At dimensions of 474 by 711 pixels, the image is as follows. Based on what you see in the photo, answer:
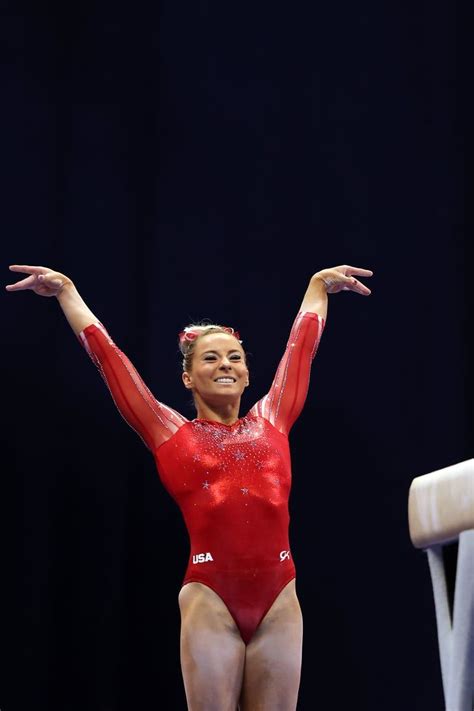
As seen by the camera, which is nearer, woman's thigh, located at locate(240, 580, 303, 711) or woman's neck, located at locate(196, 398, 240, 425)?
woman's thigh, located at locate(240, 580, 303, 711)

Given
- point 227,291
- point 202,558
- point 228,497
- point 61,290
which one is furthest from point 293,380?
point 227,291

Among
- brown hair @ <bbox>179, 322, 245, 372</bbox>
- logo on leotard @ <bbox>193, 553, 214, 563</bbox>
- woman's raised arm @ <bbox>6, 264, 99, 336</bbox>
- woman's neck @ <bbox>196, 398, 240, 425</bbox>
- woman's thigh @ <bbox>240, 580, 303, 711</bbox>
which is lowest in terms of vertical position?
woman's thigh @ <bbox>240, 580, 303, 711</bbox>

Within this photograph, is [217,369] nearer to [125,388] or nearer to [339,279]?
[125,388]

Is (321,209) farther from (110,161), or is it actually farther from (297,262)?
(110,161)

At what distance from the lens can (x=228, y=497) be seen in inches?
103

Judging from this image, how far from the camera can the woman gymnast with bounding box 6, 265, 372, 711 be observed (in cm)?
246

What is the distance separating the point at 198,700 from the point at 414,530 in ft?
2.76

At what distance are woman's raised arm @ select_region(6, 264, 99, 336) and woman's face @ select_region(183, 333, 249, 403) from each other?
334 millimetres

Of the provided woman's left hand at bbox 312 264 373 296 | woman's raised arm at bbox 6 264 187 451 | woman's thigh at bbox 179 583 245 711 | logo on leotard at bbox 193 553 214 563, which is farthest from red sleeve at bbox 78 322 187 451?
woman's left hand at bbox 312 264 373 296

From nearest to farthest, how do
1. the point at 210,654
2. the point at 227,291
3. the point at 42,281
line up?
the point at 210,654, the point at 42,281, the point at 227,291

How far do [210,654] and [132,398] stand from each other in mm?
760

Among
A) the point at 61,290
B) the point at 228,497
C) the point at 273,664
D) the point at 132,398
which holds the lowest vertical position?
the point at 273,664

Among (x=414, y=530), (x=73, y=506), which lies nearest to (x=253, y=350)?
(x=73, y=506)

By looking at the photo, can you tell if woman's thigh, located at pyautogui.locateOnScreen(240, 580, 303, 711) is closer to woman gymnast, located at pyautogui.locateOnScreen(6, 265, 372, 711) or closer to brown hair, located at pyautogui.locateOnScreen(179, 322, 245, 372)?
woman gymnast, located at pyautogui.locateOnScreen(6, 265, 372, 711)
